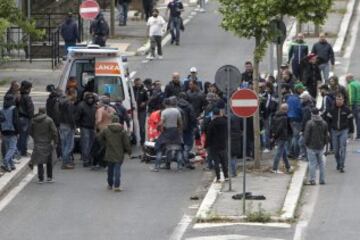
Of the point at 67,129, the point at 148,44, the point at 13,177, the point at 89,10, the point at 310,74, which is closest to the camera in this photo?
the point at 13,177

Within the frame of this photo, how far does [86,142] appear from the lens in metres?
28.8

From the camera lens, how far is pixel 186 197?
2553 centimetres

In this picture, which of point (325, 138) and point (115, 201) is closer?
point (115, 201)

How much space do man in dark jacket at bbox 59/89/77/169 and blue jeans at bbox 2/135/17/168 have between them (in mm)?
1283

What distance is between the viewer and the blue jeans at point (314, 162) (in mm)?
26562

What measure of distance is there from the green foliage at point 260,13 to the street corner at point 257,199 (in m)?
2.43

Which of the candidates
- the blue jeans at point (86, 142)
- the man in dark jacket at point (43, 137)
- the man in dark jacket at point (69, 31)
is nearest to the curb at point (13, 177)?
the man in dark jacket at point (43, 137)

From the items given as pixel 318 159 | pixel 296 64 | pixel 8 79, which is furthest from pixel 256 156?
pixel 8 79

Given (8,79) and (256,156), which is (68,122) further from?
(8,79)

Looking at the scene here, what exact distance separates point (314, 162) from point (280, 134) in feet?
3.68

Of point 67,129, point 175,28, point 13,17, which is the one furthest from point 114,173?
point 175,28

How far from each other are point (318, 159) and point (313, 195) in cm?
116

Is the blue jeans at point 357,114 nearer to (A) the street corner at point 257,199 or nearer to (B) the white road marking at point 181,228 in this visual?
(A) the street corner at point 257,199

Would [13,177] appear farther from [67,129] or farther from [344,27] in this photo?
[344,27]
